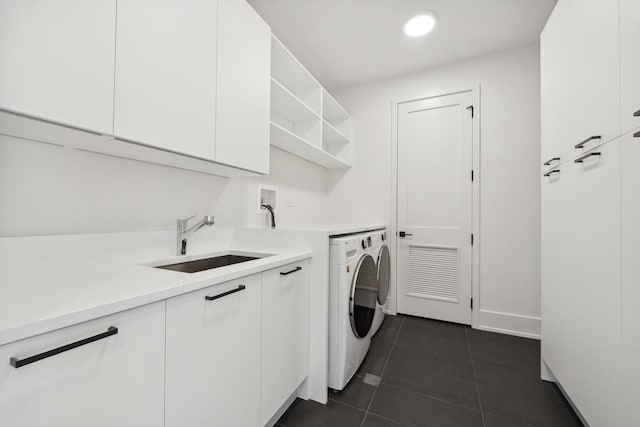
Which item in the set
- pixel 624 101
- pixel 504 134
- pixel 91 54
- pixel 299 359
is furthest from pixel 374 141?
pixel 91 54

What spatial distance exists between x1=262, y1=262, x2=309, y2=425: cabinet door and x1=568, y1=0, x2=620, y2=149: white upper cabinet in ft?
4.87

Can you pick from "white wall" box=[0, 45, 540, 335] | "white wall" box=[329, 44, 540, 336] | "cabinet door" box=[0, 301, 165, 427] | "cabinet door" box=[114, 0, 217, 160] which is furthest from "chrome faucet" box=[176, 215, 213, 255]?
"white wall" box=[329, 44, 540, 336]

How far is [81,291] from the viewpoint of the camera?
73cm

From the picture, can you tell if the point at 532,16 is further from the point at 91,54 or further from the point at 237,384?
the point at 237,384

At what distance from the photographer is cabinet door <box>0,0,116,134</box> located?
691mm

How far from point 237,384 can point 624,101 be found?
1808 millimetres

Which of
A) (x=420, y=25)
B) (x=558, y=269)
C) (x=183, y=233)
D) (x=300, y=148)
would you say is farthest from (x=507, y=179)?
(x=183, y=233)

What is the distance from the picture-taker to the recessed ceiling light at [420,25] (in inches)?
78.7

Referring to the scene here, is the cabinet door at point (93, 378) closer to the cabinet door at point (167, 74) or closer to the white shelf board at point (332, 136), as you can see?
the cabinet door at point (167, 74)

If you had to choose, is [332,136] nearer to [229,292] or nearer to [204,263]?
[204,263]

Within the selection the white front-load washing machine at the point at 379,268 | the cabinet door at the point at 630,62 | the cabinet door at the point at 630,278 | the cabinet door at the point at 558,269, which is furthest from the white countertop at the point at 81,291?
the cabinet door at the point at 558,269

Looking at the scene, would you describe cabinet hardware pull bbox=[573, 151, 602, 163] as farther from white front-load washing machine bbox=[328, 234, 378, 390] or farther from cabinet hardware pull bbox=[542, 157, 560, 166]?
white front-load washing machine bbox=[328, 234, 378, 390]

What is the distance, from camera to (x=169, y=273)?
964mm

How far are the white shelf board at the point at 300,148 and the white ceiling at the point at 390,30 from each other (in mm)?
934
